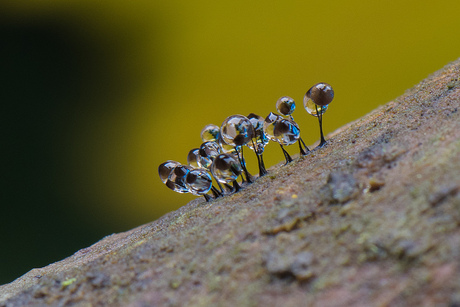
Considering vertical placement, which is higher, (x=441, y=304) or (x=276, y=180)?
(x=276, y=180)

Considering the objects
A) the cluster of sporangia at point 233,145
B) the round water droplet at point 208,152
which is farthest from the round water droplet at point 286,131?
the round water droplet at point 208,152

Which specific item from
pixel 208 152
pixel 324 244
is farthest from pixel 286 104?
pixel 324 244

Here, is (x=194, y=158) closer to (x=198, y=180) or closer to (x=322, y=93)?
(x=198, y=180)

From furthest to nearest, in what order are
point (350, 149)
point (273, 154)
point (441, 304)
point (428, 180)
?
point (273, 154) → point (350, 149) → point (428, 180) → point (441, 304)

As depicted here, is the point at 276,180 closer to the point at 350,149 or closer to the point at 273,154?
the point at 350,149

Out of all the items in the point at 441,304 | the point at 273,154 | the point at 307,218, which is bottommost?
the point at 441,304

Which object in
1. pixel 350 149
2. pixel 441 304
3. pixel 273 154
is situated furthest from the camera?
pixel 273 154

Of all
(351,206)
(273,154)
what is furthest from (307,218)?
(273,154)

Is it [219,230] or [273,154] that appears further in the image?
[273,154]
